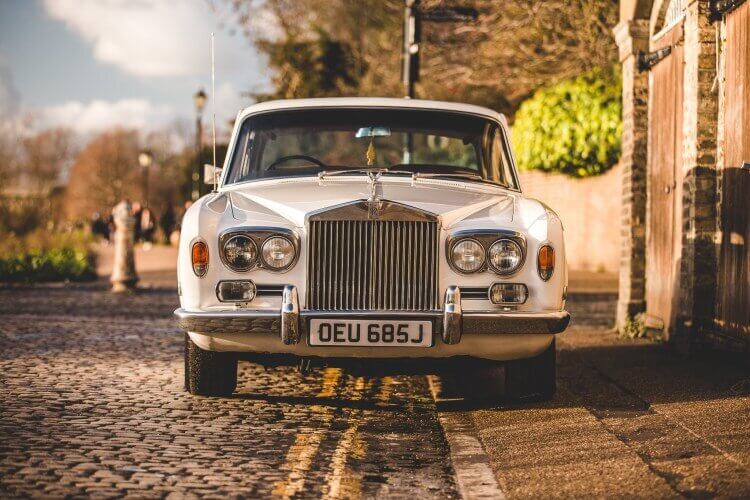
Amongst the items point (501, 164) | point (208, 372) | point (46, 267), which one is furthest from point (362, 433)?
point (46, 267)

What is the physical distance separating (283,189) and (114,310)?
769 centimetres

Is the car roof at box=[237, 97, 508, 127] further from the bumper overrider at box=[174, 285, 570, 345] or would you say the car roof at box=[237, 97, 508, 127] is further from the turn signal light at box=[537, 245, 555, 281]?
the bumper overrider at box=[174, 285, 570, 345]

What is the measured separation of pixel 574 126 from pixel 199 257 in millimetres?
15760

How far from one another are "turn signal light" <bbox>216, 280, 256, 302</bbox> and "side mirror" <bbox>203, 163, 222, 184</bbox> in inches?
66.1

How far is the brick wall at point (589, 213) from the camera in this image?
21969 millimetres

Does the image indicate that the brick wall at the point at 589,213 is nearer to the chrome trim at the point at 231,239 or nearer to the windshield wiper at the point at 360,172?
the windshield wiper at the point at 360,172

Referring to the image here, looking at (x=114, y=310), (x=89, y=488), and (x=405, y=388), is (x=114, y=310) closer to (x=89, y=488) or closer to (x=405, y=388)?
(x=405, y=388)

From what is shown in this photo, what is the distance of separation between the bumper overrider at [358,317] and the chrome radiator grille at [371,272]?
0.37ft

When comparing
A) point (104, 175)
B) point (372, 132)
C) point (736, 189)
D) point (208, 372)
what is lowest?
point (208, 372)

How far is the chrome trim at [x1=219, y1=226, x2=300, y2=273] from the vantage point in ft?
19.4

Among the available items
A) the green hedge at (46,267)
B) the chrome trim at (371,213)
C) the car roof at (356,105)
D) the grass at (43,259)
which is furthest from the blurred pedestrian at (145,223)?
the chrome trim at (371,213)

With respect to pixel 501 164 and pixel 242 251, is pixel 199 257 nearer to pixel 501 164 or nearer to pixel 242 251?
pixel 242 251

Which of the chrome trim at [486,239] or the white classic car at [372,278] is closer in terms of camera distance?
the white classic car at [372,278]

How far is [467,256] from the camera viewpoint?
594cm
